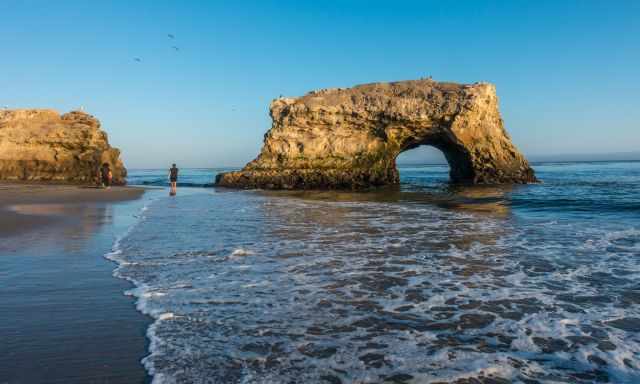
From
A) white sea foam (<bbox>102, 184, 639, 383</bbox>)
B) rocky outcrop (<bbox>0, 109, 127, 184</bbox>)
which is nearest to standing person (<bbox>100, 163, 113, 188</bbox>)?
rocky outcrop (<bbox>0, 109, 127, 184</bbox>)

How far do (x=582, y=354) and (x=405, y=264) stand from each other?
11.8 feet

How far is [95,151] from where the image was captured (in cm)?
4016

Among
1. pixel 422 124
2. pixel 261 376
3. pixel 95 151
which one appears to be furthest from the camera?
pixel 95 151

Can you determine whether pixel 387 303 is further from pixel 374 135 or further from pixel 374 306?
pixel 374 135

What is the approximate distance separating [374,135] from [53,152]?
98.2 feet

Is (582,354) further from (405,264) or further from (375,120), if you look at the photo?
(375,120)

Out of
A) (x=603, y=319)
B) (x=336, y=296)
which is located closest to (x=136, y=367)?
(x=336, y=296)

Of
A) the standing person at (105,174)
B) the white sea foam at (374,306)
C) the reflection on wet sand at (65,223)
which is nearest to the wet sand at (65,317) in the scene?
the reflection on wet sand at (65,223)

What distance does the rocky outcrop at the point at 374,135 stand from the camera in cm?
3134

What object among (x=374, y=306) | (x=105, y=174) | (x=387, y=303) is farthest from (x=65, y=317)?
(x=105, y=174)

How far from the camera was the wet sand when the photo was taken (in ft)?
11.0

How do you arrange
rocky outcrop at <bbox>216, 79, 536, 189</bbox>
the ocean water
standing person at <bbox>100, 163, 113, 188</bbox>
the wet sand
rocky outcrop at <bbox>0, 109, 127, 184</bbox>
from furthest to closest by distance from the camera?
rocky outcrop at <bbox>0, 109, 127, 184</bbox> → rocky outcrop at <bbox>216, 79, 536, 189</bbox> → standing person at <bbox>100, 163, 113, 188</bbox> → the ocean water → the wet sand

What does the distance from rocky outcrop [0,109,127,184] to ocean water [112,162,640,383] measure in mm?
33932

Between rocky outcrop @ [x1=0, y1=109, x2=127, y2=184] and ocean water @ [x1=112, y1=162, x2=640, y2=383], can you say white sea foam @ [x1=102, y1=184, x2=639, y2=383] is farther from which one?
rocky outcrop @ [x1=0, y1=109, x2=127, y2=184]
